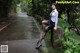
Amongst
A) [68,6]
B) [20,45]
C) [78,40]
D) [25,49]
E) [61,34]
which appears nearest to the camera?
[78,40]

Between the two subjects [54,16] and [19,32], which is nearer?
[54,16]

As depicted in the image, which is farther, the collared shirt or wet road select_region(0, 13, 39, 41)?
wet road select_region(0, 13, 39, 41)

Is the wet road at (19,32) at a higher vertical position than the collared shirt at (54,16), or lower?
lower

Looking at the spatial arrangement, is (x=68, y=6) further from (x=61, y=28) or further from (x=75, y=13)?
(x=61, y=28)

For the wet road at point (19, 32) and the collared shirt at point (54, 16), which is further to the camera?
the wet road at point (19, 32)

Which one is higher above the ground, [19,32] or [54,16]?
[54,16]

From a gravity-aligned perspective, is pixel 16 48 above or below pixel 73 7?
below

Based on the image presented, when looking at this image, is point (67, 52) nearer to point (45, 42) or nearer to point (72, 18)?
point (45, 42)

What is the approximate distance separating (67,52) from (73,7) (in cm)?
908

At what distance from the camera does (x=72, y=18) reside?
53.2 feet

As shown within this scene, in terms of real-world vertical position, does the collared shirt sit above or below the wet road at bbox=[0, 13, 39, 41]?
above

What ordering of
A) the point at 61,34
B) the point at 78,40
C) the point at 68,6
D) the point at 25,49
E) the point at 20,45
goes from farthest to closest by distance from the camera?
the point at 68,6, the point at 20,45, the point at 25,49, the point at 61,34, the point at 78,40

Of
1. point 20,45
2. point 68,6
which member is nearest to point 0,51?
point 20,45

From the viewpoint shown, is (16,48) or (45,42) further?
(45,42)
